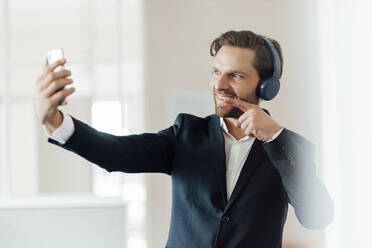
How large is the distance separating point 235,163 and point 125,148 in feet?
0.86

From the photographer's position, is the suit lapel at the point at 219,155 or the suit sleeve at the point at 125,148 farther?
the suit lapel at the point at 219,155

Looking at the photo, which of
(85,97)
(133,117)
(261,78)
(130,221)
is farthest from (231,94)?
(133,117)

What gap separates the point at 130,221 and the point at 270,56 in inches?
29.2

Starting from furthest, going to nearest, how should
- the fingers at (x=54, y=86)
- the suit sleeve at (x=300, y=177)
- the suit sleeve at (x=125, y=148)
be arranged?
the suit sleeve at (x=300, y=177)
the suit sleeve at (x=125, y=148)
the fingers at (x=54, y=86)

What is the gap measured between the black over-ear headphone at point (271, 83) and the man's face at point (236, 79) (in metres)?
0.01

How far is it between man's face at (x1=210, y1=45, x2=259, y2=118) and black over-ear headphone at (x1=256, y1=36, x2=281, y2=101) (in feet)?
0.05

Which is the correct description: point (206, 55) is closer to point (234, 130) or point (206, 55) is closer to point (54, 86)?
point (234, 130)

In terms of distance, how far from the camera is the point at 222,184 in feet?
3.88

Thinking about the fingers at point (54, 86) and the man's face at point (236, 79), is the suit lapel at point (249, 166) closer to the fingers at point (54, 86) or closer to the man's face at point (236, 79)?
the man's face at point (236, 79)

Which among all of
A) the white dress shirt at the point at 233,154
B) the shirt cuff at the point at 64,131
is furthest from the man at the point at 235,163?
the shirt cuff at the point at 64,131

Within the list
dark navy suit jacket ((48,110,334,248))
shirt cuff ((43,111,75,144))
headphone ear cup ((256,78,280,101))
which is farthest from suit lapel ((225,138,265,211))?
shirt cuff ((43,111,75,144))

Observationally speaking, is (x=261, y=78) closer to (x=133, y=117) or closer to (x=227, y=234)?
(x=227, y=234)

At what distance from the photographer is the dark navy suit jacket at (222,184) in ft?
3.82

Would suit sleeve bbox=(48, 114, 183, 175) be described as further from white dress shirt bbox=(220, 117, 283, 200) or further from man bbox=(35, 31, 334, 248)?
white dress shirt bbox=(220, 117, 283, 200)
